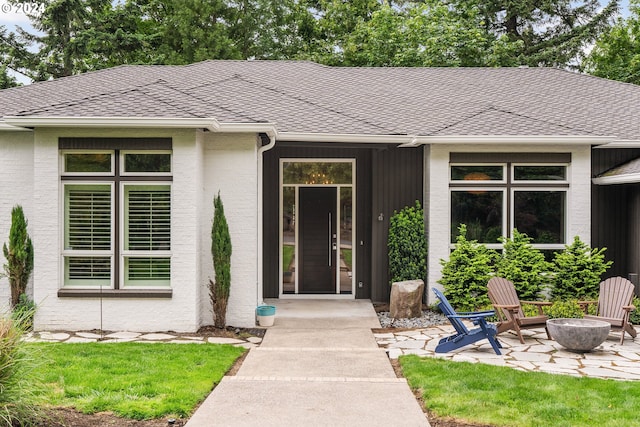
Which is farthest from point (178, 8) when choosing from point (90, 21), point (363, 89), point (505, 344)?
point (505, 344)

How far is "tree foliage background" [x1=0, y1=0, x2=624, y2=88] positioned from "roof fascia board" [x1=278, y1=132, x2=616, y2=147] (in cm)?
1259

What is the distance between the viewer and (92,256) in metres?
9.65

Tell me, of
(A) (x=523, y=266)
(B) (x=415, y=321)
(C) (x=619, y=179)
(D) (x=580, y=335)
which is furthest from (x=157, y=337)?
Result: (C) (x=619, y=179)

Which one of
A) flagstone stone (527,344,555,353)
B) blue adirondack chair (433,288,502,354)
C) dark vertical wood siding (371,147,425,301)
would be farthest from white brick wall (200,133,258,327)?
flagstone stone (527,344,555,353)

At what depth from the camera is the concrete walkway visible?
5.44 metres

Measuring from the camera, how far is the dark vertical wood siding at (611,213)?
1230 cm

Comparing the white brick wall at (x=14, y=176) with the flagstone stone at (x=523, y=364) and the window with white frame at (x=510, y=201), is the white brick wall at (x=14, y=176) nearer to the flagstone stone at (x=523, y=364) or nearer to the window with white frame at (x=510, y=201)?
the window with white frame at (x=510, y=201)

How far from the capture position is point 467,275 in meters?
11.1

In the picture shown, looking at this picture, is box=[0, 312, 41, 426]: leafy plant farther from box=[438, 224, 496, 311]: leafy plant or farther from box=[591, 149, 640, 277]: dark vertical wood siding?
box=[591, 149, 640, 277]: dark vertical wood siding

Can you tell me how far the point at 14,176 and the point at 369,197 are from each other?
6.51m

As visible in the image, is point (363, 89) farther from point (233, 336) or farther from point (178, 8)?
point (178, 8)

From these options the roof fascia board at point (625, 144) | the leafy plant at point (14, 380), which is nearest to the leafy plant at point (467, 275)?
the roof fascia board at point (625, 144)

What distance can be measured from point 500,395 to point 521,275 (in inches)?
209

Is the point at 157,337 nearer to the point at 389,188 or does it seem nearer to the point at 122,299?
the point at 122,299
